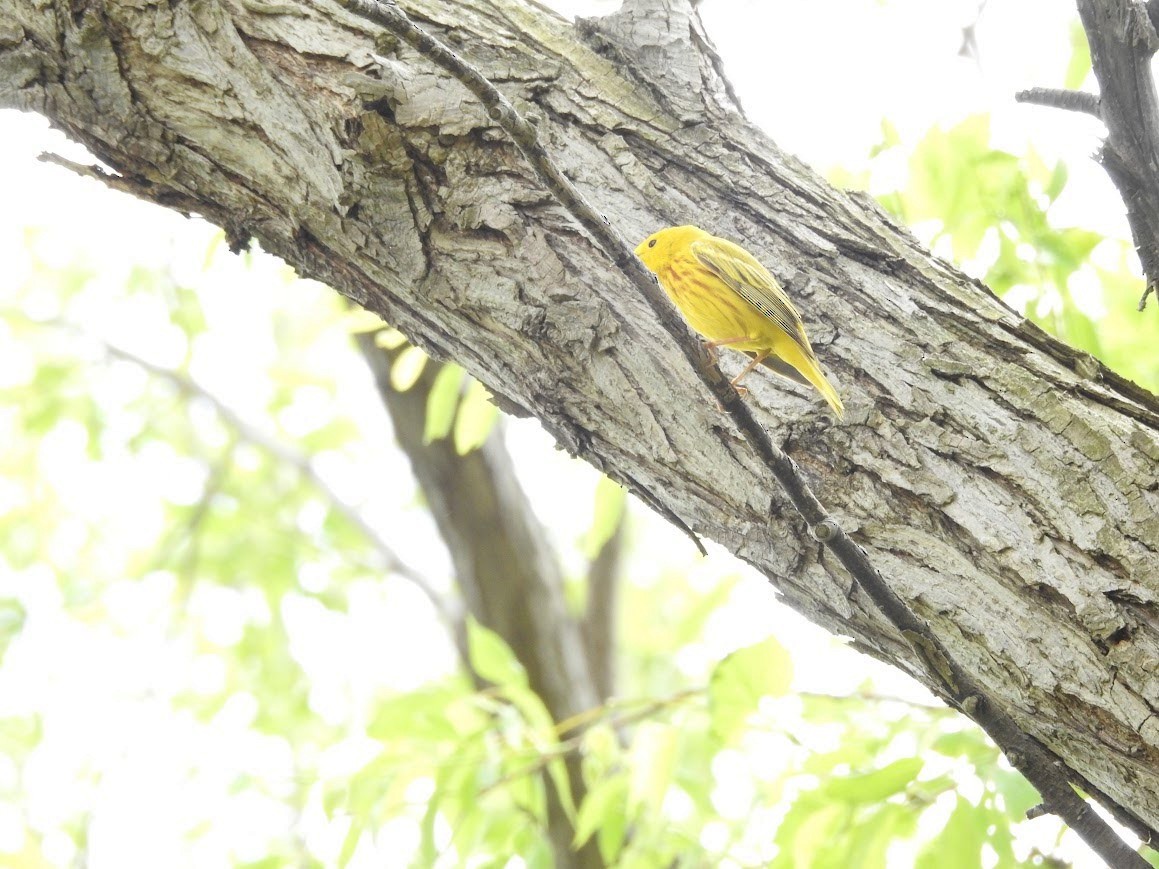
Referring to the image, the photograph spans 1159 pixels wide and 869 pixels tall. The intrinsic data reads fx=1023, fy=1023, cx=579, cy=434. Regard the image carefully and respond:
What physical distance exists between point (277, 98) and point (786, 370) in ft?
3.46

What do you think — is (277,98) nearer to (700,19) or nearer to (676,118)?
(676,118)

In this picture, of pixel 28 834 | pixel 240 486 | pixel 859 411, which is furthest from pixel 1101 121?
pixel 28 834

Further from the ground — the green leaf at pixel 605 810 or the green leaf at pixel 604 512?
the green leaf at pixel 604 512

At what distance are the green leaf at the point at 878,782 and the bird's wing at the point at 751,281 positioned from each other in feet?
2.83

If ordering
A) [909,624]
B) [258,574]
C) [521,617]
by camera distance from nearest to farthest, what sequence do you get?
[909,624] → [521,617] → [258,574]

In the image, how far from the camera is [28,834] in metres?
6.46

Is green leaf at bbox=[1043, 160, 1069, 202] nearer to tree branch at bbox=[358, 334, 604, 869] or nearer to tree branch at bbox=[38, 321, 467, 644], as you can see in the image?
tree branch at bbox=[358, 334, 604, 869]

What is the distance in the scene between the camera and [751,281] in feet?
5.61

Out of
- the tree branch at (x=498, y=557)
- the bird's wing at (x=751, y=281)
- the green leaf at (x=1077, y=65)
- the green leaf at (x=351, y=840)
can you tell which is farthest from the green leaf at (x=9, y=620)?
the green leaf at (x=1077, y=65)

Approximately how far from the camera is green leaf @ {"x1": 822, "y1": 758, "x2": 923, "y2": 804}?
1.96m

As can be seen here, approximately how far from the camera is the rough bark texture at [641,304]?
1471mm

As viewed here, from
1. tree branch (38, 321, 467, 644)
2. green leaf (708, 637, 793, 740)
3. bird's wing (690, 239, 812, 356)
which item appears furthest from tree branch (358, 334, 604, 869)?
bird's wing (690, 239, 812, 356)

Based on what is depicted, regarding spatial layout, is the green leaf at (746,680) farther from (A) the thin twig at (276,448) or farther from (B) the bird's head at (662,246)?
(A) the thin twig at (276,448)

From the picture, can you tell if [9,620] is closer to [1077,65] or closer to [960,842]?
[960,842]
